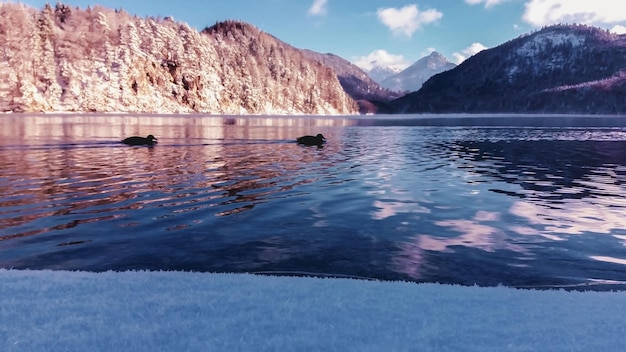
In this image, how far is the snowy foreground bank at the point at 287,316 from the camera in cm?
312

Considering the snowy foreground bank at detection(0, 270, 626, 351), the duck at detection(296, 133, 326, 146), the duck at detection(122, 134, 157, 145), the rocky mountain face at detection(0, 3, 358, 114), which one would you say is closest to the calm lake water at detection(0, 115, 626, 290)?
the snowy foreground bank at detection(0, 270, 626, 351)

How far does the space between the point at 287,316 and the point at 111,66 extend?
15613 cm

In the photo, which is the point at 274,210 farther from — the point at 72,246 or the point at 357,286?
the point at 357,286

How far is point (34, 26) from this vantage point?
134 m

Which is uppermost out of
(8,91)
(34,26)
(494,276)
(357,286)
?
(34,26)

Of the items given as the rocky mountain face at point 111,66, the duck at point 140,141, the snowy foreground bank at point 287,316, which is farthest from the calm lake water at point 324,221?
the rocky mountain face at point 111,66

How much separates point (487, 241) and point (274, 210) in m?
5.11

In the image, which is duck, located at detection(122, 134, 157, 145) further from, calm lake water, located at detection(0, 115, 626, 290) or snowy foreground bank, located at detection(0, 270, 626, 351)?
snowy foreground bank, located at detection(0, 270, 626, 351)

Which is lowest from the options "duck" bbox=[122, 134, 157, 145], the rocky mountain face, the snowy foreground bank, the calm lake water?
the calm lake water

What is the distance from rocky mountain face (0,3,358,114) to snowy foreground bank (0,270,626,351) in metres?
137

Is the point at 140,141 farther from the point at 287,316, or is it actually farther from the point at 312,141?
the point at 287,316

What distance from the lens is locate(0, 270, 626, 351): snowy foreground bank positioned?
312cm

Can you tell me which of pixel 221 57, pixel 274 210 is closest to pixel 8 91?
pixel 221 57

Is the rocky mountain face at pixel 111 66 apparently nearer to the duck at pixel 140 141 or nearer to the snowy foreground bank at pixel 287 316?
the duck at pixel 140 141
